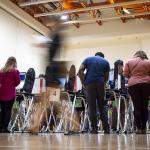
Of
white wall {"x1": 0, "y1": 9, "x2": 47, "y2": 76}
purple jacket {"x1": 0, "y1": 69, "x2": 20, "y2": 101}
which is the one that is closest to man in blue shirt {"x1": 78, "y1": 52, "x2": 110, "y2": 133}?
purple jacket {"x1": 0, "y1": 69, "x2": 20, "y2": 101}

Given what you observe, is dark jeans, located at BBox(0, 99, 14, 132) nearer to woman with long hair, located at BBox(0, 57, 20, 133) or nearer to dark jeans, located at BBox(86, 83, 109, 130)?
woman with long hair, located at BBox(0, 57, 20, 133)

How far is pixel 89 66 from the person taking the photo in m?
4.30

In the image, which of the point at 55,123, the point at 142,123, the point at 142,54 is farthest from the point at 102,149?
the point at 55,123

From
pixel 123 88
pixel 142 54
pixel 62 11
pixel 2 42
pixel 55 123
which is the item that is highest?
pixel 62 11

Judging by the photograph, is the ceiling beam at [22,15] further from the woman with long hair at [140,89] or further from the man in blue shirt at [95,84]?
the woman with long hair at [140,89]

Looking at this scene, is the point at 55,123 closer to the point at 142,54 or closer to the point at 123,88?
the point at 123,88

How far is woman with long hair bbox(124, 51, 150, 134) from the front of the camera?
400 cm

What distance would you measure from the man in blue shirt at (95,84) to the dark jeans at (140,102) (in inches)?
15.7

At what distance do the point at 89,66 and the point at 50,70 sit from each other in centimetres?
80

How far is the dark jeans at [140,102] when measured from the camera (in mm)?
3994

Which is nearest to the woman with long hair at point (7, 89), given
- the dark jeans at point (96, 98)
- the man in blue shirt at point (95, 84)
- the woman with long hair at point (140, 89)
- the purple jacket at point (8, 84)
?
the purple jacket at point (8, 84)

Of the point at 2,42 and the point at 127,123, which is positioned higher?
the point at 2,42

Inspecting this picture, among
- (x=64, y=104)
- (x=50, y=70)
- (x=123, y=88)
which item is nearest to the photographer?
(x=50, y=70)

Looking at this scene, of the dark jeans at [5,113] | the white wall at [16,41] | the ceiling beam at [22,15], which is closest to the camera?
the dark jeans at [5,113]
